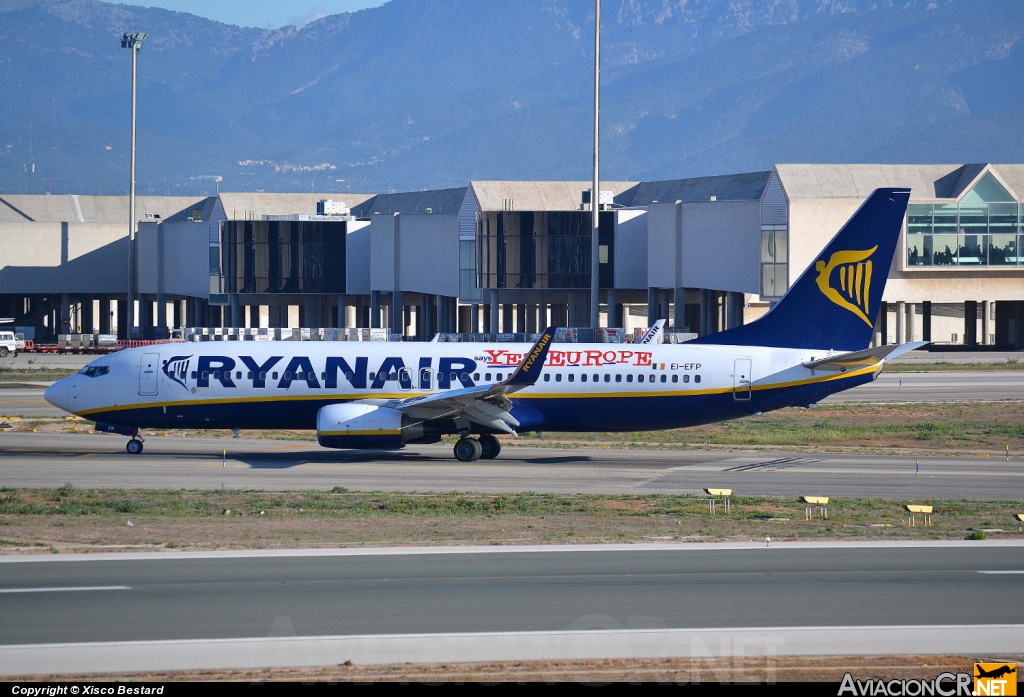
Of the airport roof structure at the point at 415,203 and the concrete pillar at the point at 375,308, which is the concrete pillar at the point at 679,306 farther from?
the concrete pillar at the point at 375,308

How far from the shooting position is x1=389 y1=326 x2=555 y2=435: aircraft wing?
35.8 metres

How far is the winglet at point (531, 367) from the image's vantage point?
117ft

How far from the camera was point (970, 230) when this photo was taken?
84.5 meters

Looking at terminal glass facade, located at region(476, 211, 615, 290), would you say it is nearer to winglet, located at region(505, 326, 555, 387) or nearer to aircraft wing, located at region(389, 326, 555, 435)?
aircraft wing, located at region(389, 326, 555, 435)

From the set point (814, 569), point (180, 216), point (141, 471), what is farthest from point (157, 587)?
point (180, 216)

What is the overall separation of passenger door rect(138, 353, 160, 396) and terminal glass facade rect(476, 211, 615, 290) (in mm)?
58052

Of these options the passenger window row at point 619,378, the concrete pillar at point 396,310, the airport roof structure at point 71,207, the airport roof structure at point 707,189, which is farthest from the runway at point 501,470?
the airport roof structure at point 71,207

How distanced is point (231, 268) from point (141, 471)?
256 feet

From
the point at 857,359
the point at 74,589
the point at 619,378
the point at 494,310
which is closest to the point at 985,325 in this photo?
the point at 494,310

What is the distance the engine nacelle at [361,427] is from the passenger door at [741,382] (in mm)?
10976

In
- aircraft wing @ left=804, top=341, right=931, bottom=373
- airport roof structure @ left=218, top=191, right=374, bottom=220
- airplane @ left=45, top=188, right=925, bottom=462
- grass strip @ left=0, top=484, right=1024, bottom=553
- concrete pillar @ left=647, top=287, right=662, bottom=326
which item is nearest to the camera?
grass strip @ left=0, top=484, right=1024, bottom=553

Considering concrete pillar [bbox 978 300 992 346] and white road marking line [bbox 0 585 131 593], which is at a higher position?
concrete pillar [bbox 978 300 992 346]

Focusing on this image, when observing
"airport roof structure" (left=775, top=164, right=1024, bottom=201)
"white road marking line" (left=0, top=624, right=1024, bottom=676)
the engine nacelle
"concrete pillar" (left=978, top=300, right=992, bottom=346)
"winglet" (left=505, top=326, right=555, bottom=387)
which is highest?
"airport roof structure" (left=775, top=164, right=1024, bottom=201)

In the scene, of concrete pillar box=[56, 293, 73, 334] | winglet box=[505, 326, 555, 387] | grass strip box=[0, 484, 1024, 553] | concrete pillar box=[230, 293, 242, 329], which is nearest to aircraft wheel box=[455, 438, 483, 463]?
winglet box=[505, 326, 555, 387]
